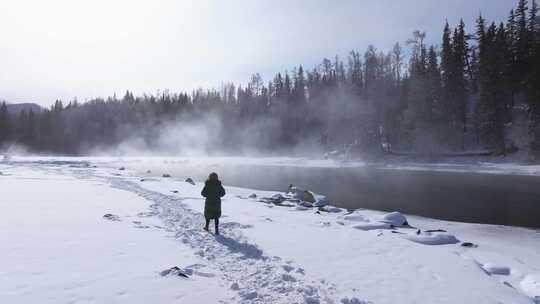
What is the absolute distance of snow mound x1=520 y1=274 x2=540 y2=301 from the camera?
7.76m

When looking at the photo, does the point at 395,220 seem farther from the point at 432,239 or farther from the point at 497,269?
the point at 497,269

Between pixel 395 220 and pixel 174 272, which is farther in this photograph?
pixel 395 220

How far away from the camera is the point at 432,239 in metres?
12.0

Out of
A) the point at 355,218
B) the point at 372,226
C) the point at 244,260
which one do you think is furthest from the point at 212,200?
the point at 355,218

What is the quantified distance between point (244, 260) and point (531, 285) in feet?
23.4

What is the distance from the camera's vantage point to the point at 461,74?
183ft

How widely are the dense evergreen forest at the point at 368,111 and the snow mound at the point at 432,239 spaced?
38.0 meters

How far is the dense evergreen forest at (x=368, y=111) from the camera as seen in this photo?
49031 millimetres

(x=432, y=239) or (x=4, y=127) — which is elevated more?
(x=4, y=127)

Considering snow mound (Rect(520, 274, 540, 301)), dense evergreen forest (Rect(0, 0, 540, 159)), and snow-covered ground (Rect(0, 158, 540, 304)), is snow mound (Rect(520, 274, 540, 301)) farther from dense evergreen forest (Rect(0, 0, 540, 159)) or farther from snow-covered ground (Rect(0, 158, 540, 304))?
dense evergreen forest (Rect(0, 0, 540, 159))

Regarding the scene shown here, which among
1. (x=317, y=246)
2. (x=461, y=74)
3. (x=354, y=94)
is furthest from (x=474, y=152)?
(x=317, y=246)

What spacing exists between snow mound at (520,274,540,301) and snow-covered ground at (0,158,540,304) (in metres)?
0.04

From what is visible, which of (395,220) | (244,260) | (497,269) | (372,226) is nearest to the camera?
(244,260)

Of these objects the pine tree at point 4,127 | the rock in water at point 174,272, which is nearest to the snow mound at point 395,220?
the rock in water at point 174,272
